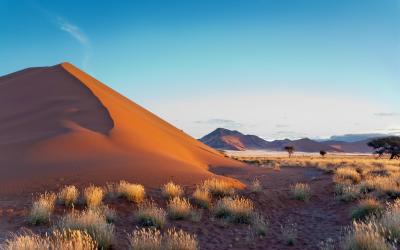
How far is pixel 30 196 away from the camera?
15.5m

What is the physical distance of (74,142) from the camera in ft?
83.8

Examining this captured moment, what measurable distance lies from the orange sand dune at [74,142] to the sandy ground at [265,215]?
11.4 feet

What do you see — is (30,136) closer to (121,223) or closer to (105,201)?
(105,201)

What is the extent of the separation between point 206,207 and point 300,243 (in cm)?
457

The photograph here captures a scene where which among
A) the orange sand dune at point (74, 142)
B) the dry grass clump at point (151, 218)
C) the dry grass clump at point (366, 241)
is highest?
the orange sand dune at point (74, 142)

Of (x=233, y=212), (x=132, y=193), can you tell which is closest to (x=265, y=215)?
(x=233, y=212)

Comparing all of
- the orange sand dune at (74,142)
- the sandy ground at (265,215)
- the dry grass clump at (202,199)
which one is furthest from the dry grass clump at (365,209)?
the orange sand dune at (74,142)

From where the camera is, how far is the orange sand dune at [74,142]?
19.5 metres

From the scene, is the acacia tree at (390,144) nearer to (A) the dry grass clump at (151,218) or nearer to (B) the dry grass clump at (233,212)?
(B) the dry grass clump at (233,212)

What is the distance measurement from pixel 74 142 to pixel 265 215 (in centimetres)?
1570


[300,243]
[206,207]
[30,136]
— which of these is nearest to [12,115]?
[30,136]

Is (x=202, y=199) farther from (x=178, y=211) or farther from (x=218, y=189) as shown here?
(x=178, y=211)

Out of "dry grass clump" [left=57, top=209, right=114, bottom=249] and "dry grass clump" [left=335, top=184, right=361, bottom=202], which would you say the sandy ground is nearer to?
"dry grass clump" [left=335, top=184, right=361, bottom=202]

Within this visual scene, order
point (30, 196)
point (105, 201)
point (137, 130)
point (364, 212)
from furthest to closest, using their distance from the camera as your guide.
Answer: point (137, 130), point (30, 196), point (105, 201), point (364, 212)
